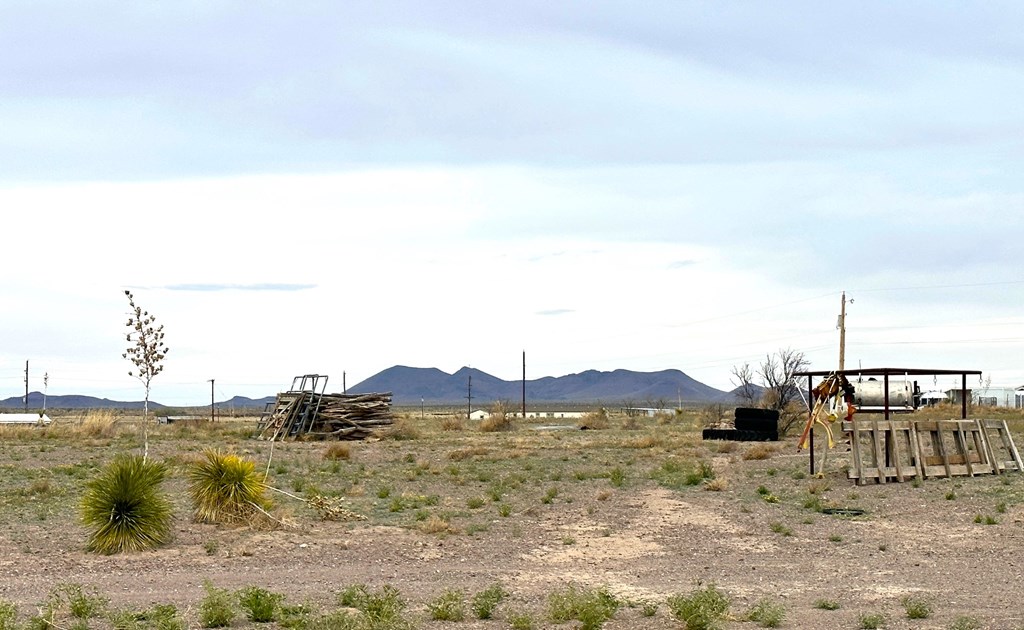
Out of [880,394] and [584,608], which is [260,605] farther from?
[880,394]

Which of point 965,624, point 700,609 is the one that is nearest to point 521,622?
point 700,609

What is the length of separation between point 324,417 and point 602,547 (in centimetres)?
2807

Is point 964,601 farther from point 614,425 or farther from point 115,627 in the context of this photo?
point 614,425

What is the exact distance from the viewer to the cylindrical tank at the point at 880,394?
2606 centimetres

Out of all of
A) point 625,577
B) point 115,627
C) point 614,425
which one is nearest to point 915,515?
point 625,577

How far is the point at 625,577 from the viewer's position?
13039 mm

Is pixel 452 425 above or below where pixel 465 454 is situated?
above

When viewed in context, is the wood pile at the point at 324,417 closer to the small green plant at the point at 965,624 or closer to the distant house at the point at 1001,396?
the small green plant at the point at 965,624

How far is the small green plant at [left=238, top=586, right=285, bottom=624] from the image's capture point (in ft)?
33.6

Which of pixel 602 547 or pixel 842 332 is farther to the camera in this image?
pixel 842 332

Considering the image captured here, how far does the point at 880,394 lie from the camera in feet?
86.6

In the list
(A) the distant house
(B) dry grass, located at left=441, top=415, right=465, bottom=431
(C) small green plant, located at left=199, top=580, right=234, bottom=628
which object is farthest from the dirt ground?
(A) the distant house

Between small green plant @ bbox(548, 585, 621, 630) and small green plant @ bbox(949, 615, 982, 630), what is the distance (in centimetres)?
283

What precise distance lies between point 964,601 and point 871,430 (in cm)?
1137
